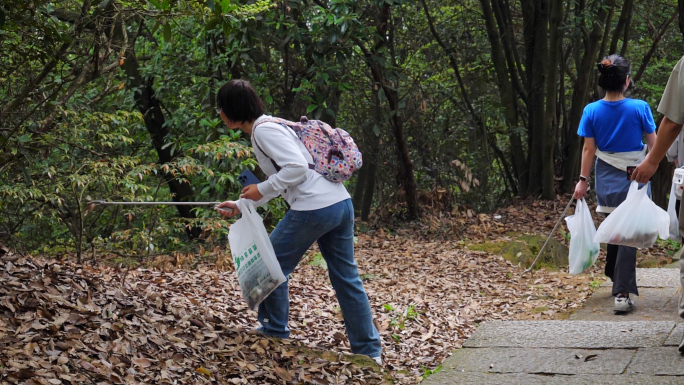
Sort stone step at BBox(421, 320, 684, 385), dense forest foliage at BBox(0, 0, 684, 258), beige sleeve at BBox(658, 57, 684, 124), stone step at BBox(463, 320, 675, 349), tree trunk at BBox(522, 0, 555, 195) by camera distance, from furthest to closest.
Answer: tree trunk at BBox(522, 0, 555, 195) < dense forest foliage at BBox(0, 0, 684, 258) < stone step at BBox(463, 320, 675, 349) < stone step at BBox(421, 320, 684, 385) < beige sleeve at BBox(658, 57, 684, 124)

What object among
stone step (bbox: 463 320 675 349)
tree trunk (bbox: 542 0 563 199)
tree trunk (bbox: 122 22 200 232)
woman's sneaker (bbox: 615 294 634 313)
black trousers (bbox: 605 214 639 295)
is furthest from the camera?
tree trunk (bbox: 542 0 563 199)

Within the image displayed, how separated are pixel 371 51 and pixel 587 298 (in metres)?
5.13

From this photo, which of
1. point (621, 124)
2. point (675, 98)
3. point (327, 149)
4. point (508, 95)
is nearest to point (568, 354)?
point (675, 98)

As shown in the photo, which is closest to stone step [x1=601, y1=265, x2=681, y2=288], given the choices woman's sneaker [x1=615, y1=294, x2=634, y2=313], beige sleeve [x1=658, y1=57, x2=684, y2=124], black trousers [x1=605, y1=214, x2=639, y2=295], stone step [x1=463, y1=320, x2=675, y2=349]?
woman's sneaker [x1=615, y1=294, x2=634, y2=313]

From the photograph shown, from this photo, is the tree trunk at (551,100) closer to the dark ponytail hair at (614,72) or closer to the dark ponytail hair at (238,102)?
the dark ponytail hair at (614,72)

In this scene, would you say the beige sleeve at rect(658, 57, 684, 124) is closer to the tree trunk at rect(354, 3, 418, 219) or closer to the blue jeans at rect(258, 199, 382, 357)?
the blue jeans at rect(258, 199, 382, 357)

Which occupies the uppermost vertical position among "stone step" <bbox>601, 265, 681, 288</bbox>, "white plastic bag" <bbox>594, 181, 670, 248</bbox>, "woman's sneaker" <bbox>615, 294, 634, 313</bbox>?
"white plastic bag" <bbox>594, 181, 670, 248</bbox>

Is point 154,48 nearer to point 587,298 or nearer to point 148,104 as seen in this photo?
point 148,104

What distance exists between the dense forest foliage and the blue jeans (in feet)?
4.43

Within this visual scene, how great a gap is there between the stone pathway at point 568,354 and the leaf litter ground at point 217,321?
0.33m

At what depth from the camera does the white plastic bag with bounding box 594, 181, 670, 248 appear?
5.43 metres

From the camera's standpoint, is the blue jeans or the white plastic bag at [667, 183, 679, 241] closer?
the blue jeans

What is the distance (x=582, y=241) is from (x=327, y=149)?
282cm

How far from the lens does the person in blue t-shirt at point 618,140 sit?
6.02 meters
